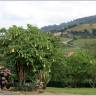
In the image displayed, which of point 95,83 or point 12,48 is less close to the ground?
point 12,48

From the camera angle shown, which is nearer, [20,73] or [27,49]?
[27,49]

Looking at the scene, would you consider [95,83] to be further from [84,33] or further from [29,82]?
[84,33]

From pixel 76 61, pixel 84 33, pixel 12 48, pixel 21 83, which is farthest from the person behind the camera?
pixel 84 33

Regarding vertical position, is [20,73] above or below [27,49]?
below

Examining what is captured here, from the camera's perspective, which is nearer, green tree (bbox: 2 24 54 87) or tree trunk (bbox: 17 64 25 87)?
green tree (bbox: 2 24 54 87)

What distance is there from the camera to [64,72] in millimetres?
54656

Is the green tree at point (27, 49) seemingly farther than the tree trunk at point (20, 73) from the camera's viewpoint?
No

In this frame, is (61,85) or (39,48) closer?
(39,48)

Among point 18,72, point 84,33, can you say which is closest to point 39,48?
point 18,72

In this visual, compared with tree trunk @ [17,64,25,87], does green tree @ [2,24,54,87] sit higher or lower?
higher

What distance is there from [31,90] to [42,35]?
15.7ft

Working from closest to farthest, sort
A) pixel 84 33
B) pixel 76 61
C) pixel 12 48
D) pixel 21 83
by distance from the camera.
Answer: pixel 12 48
pixel 21 83
pixel 76 61
pixel 84 33

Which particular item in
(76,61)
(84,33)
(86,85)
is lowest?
(86,85)

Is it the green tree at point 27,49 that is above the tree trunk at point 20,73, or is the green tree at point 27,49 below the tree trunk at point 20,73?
above
